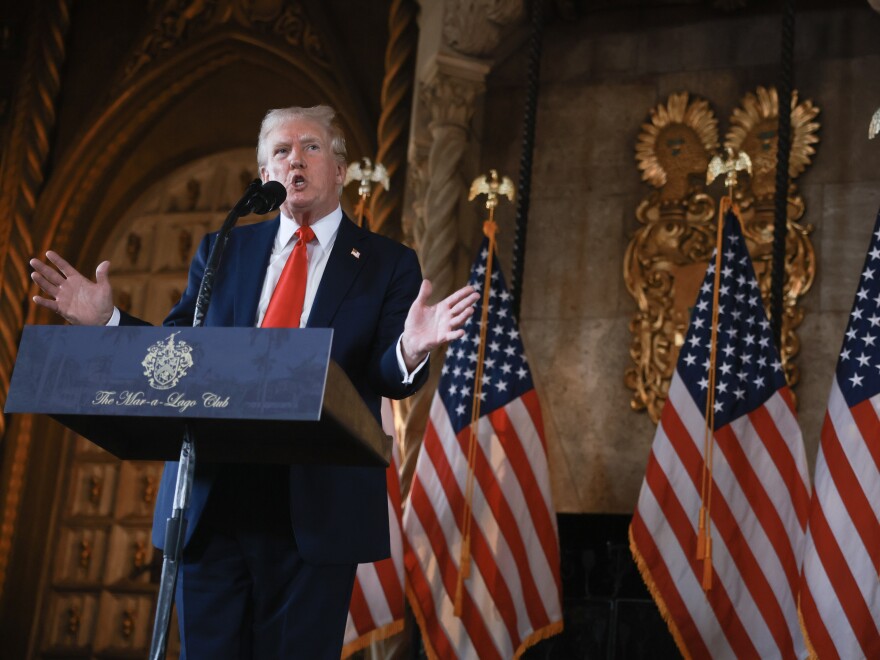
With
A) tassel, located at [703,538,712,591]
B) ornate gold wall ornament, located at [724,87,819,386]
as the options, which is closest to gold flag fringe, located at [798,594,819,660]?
tassel, located at [703,538,712,591]

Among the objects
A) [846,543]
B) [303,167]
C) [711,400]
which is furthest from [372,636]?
[303,167]

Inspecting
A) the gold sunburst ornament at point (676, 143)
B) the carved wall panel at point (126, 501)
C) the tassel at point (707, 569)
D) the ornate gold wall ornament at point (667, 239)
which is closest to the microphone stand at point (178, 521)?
the tassel at point (707, 569)

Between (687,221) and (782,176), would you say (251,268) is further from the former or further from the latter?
(687,221)

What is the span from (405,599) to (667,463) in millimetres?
1290

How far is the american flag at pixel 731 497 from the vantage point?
4.62m

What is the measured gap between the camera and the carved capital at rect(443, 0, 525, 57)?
6.19 metres

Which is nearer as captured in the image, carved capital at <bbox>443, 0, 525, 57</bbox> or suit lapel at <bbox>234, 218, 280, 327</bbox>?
suit lapel at <bbox>234, 218, 280, 327</bbox>

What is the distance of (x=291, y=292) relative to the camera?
2.79 meters

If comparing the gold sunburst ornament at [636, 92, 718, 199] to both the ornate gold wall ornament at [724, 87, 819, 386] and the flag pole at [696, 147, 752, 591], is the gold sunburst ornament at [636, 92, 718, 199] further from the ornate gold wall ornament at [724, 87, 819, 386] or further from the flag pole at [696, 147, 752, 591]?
the flag pole at [696, 147, 752, 591]

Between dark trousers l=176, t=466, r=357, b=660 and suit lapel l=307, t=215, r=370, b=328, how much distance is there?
0.36m

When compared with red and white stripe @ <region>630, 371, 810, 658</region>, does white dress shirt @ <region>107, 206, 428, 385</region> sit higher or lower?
higher

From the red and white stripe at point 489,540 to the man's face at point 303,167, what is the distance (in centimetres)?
237

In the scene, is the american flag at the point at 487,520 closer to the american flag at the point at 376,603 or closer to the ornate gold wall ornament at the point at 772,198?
the american flag at the point at 376,603

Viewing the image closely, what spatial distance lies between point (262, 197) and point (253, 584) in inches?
33.3
